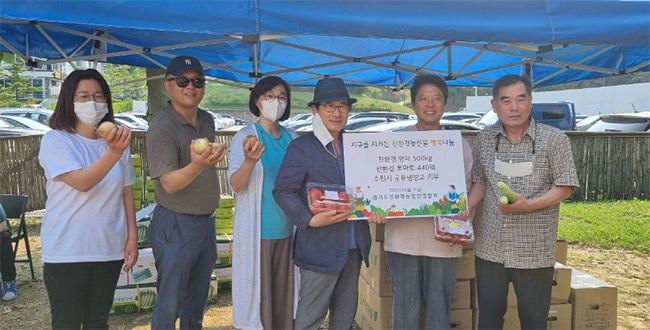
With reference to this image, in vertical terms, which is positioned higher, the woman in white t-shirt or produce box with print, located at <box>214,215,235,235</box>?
the woman in white t-shirt

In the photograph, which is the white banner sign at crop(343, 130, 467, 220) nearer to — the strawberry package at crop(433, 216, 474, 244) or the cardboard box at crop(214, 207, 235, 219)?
the strawberry package at crop(433, 216, 474, 244)

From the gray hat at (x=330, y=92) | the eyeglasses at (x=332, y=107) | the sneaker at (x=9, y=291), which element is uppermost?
the gray hat at (x=330, y=92)

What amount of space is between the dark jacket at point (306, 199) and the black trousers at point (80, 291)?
904mm

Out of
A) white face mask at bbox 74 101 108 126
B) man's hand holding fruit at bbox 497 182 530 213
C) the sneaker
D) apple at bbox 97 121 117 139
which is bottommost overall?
the sneaker

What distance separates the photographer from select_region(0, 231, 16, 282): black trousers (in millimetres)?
4605

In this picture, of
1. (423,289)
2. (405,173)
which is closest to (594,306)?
(423,289)

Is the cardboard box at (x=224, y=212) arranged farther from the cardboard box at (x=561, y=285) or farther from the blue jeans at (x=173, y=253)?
the cardboard box at (x=561, y=285)

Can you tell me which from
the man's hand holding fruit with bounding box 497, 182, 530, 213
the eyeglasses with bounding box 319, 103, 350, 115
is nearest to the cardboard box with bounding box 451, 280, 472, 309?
the man's hand holding fruit with bounding box 497, 182, 530, 213

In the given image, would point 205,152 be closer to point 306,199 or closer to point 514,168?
point 306,199

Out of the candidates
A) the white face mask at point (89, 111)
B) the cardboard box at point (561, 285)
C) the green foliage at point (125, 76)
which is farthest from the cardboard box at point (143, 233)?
the green foliage at point (125, 76)

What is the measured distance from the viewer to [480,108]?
3588cm

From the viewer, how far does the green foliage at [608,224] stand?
6863mm

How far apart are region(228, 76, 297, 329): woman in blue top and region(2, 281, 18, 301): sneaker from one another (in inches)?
120

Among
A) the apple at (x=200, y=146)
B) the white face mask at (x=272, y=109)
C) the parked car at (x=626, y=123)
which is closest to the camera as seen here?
the apple at (x=200, y=146)
